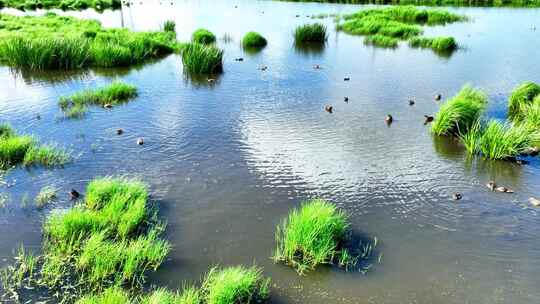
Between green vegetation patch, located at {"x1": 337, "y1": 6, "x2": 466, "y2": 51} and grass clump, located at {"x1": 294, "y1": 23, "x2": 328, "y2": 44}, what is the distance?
2860 millimetres

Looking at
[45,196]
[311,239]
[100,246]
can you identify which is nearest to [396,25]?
[311,239]

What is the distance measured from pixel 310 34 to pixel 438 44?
7.37 m

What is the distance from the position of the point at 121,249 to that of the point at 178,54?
56.9 ft

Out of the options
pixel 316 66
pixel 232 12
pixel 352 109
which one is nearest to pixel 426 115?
pixel 352 109

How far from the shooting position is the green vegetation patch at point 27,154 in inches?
391

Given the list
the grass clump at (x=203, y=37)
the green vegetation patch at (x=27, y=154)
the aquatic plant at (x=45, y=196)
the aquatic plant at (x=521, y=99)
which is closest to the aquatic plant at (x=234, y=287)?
the aquatic plant at (x=45, y=196)

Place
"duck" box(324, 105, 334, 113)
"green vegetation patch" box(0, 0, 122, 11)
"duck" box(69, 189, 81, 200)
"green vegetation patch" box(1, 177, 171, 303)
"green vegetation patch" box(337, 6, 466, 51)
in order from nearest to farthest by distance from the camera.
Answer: "green vegetation patch" box(1, 177, 171, 303), "duck" box(69, 189, 81, 200), "duck" box(324, 105, 334, 113), "green vegetation patch" box(337, 6, 466, 51), "green vegetation patch" box(0, 0, 122, 11)

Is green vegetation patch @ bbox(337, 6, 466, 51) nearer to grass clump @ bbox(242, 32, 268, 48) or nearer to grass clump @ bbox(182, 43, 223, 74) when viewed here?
grass clump @ bbox(242, 32, 268, 48)

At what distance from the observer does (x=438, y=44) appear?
79.8 ft

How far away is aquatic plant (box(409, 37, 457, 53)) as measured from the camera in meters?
24.0

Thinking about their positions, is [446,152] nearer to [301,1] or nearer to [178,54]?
[178,54]

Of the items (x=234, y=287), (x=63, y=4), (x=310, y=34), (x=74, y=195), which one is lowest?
(x=234, y=287)

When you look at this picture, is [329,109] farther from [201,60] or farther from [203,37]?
[203,37]

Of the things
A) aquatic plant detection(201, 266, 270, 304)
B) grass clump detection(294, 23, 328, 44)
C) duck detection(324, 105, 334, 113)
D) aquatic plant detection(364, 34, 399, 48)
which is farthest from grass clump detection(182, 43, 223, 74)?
aquatic plant detection(201, 266, 270, 304)
